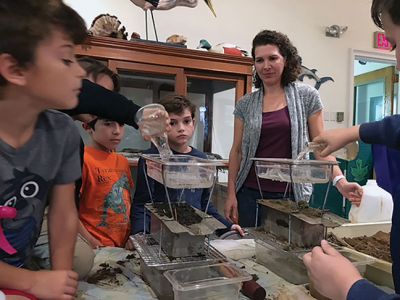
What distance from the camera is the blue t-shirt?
0.68 m

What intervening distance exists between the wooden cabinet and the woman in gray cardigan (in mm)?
647

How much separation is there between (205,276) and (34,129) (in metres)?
0.46

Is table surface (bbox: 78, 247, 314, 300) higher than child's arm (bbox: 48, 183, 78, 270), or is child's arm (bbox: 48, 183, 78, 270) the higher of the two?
child's arm (bbox: 48, 183, 78, 270)

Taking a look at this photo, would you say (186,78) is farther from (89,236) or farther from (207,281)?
(207,281)

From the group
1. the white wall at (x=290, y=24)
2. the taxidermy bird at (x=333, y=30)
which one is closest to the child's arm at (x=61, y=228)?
the white wall at (x=290, y=24)

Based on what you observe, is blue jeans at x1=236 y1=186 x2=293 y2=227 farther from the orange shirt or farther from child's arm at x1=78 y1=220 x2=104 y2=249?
child's arm at x1=78 y1=220 x2=104 y2=249

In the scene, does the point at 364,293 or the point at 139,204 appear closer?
the point at 364,293

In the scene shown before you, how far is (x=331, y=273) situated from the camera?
590mm

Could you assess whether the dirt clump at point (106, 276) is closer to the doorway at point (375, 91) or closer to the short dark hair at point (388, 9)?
the short dark hair at point (388, 9)

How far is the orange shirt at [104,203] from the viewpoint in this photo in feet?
4.43

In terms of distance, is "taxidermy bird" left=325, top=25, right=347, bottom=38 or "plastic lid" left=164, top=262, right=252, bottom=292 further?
"taxidermy bird" left=325, top=25, right=347, bottom=38

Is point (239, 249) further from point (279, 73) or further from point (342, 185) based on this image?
point (279, 73)

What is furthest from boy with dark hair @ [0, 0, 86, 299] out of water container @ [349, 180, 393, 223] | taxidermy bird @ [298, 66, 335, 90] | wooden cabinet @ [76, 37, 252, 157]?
taxidermy bird @ [298, 66, 335, 90]

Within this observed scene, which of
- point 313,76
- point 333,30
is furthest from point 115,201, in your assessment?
point 333,30
